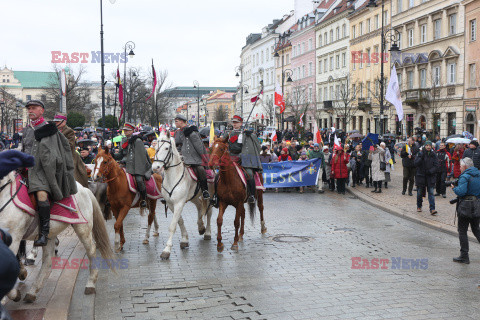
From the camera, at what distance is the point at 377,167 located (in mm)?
20219

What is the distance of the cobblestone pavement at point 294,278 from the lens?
6.49m

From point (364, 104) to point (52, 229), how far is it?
52852 mm

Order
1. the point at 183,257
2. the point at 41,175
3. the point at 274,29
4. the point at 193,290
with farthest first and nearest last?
1. the point at 274,29
2. the point at 183,257
3. the point at 193,290
4. the point at 41,175

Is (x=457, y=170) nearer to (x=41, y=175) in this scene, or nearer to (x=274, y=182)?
(x=274, y=182)

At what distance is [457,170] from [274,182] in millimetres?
6786

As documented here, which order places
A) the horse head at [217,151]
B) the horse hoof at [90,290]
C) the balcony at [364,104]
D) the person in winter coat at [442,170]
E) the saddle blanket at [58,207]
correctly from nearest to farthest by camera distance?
the saddle blanket at [58,207] < the horse hoof at [90,290] < the horse head at [217,151] < the person in winter coat at [442,170] < the balcony at [364,104]

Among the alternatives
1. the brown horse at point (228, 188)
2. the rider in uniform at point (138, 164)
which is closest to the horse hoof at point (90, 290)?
the brown horse at point (228, 188)

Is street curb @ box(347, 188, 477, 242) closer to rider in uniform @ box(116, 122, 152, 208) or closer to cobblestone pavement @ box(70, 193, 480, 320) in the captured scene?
cobblestone pavement @ box(70, 193, 480, 320)

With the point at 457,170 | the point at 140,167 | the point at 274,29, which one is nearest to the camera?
the point at 140,167

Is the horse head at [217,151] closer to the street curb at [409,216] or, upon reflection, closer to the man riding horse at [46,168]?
the man riding horse at [46,168]

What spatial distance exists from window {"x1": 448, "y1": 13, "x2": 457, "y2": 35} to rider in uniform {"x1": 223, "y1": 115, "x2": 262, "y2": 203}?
36789 millimetres

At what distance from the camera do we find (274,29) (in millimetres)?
95750

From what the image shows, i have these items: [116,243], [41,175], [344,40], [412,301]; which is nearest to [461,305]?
[412,301]

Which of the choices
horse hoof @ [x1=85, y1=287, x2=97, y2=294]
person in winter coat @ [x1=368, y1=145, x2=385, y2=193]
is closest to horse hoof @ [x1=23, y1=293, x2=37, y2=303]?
horse hoof @ [x1=85, y1=287, x2=97, y2=294]
